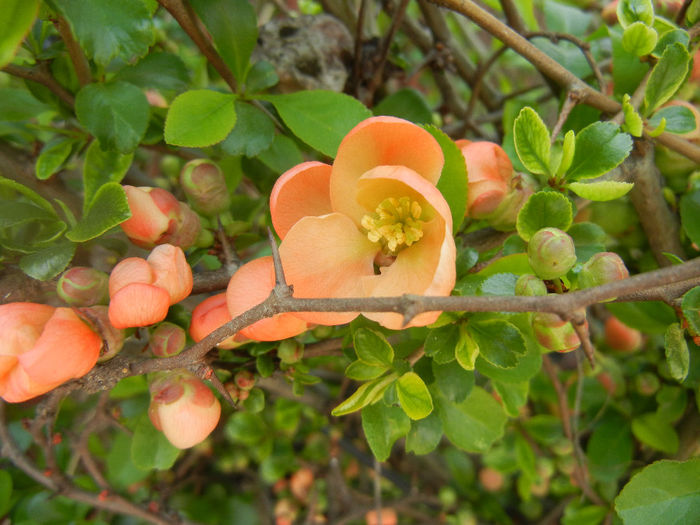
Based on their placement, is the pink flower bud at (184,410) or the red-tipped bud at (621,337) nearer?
the pink flower bud at (184,410)

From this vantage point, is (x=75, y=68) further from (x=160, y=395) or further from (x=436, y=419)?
(x=436, y=419)

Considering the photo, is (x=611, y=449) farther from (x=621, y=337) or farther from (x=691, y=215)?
(x=691, y=215)

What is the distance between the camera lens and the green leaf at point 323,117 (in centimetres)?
59

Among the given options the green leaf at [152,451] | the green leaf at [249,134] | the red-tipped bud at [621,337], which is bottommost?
the red-tipped bud at [621,337]

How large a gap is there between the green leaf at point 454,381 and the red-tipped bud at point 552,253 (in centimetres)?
17

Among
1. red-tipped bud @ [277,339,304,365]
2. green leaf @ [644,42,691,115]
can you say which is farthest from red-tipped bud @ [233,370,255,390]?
green leaf @ [644,42,691,115]

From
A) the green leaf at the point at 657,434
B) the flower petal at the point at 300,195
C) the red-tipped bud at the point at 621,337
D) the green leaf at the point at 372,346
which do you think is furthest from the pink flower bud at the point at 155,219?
the red-tipped bud at the point at 621,337

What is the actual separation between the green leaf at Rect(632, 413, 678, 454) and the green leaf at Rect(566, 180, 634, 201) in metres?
0.52

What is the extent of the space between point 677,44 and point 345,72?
1.73ft

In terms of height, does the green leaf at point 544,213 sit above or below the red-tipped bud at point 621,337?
above

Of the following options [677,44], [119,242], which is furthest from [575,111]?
[119,242]

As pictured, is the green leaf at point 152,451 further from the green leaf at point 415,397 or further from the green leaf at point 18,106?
the green leaf at point 18,106

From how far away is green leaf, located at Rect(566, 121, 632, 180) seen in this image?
0.52 metres

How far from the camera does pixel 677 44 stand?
54 cm
